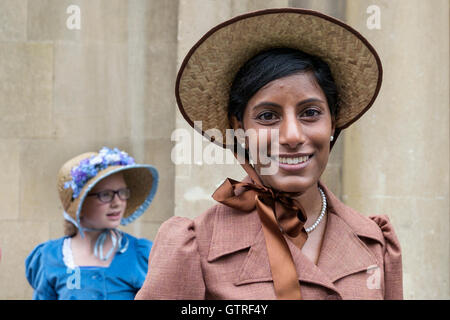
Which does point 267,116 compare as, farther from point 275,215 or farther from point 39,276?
point 39,276

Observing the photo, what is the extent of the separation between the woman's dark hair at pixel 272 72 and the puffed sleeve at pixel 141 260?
2.21 metres

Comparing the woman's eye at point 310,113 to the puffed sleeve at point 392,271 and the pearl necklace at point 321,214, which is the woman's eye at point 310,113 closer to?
the pearl necklace at point 321,214

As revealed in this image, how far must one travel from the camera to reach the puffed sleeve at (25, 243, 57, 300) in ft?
12.2

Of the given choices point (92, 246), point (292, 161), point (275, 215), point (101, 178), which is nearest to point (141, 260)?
point (92, 246)

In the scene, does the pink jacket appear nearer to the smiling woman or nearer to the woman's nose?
the smiling woman

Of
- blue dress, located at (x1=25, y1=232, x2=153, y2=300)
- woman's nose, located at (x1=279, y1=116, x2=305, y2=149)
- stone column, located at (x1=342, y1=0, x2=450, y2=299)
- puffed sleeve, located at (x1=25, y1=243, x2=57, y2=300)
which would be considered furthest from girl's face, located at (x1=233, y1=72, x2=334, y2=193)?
stone column, located at (x1=342, y1=0, x2=450, y2=299)

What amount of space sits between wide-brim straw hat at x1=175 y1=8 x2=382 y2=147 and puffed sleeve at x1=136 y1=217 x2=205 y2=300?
443mm

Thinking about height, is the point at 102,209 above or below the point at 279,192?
below

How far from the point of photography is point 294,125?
1619 mm

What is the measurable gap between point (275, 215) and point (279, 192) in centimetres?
7

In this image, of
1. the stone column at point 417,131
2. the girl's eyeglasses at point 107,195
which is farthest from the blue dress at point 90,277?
the stone column at point 417,131

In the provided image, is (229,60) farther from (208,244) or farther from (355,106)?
(208,244)

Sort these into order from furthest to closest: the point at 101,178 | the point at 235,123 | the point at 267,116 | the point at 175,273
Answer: the point at 101,178, the point at 235,123, the point at 267,116, the point at 175,273

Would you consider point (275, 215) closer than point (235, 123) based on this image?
Yes
